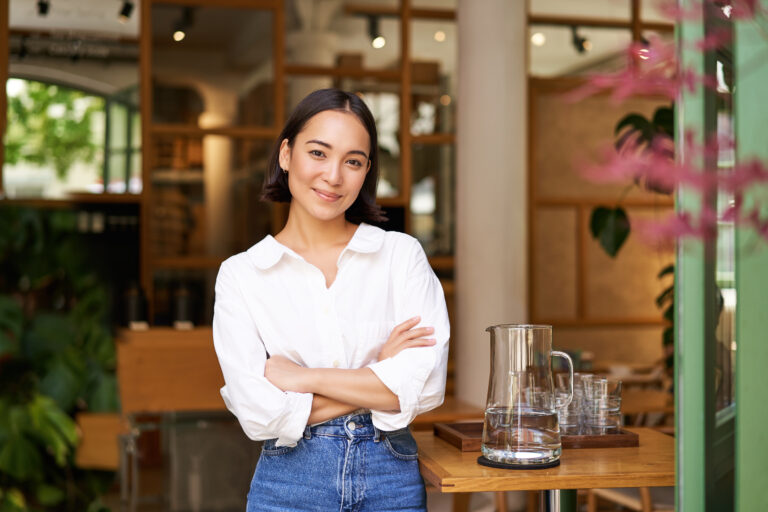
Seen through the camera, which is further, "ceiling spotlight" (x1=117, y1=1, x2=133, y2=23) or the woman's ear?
"ceiling spotlight" (x1=117, y1=1, x2=133, y2=23)

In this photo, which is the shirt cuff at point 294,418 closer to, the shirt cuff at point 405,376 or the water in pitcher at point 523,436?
the shirt cuff at point 405,376

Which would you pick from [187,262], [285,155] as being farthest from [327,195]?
[187,262]

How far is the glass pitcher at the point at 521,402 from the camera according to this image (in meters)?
1.84

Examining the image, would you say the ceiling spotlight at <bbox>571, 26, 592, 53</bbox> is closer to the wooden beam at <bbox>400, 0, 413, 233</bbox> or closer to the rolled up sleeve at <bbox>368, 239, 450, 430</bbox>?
the wooden beam at <bbox>400, 0, 413, 233</bbox>

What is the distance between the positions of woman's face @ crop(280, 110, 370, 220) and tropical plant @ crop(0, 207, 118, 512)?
3.31 meters

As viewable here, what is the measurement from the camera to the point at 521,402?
72.7 inches

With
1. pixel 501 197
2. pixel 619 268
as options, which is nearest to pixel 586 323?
pixel 619 268

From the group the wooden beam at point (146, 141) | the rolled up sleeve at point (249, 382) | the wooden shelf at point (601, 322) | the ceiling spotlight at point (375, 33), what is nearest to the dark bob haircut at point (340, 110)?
the rolled up sleeve at point (249, 382)

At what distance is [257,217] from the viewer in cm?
593

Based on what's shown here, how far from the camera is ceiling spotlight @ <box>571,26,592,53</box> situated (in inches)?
250

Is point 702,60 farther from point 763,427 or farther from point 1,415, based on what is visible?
point 1,415

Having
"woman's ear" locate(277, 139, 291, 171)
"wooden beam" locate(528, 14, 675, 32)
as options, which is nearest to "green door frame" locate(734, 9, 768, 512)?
"woman's ear" locate(277, 139, 291, 171)

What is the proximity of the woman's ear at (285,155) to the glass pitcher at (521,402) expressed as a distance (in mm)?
580

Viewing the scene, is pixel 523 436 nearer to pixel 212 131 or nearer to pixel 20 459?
pixel 20 459
